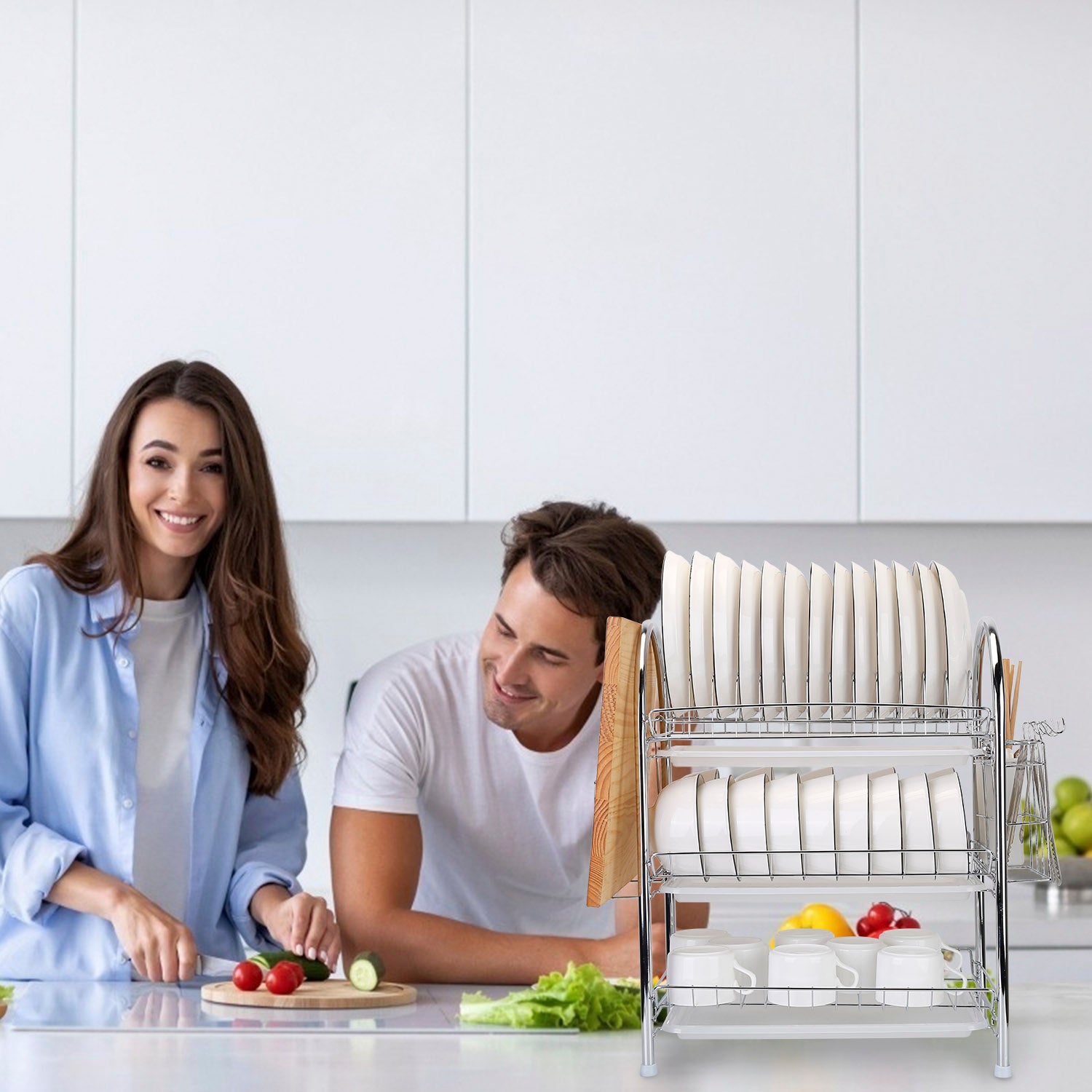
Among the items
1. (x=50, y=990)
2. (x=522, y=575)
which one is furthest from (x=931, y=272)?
(x=50, y=990)

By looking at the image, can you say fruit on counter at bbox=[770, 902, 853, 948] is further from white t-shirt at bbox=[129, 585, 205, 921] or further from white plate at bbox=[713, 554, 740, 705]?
white t-shirt at bbox=[129, 585, 205, 921]

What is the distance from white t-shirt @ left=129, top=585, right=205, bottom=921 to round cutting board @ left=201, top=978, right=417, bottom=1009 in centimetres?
38

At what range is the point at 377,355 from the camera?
2.77m

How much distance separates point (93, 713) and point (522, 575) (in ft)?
1.84

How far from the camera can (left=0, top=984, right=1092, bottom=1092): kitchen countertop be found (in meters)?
1.20

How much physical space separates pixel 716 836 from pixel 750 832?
0.09 ft

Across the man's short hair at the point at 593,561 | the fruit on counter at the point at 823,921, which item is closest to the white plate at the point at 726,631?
the man's short hair at the point at 593,561

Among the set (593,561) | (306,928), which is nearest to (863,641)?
(593,561)

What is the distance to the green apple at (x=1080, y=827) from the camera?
9.31 feet

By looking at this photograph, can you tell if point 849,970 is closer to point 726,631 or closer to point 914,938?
point 914,938

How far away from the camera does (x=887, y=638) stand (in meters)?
1.31

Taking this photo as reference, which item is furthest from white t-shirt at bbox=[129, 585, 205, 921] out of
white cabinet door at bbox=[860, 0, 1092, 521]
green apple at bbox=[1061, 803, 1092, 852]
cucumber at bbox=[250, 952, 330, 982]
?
green apple at bbox=[1061, 803, 1092, 852]

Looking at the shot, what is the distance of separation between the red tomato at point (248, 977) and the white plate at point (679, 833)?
48 centimetres

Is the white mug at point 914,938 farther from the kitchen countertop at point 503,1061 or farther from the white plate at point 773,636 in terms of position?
the white plate at point 773,636
